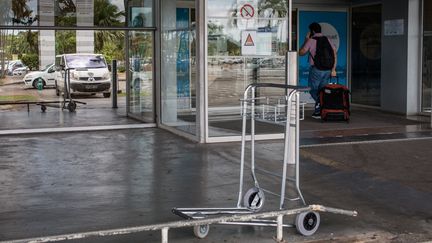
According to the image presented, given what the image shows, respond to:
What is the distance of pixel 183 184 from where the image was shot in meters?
7.20

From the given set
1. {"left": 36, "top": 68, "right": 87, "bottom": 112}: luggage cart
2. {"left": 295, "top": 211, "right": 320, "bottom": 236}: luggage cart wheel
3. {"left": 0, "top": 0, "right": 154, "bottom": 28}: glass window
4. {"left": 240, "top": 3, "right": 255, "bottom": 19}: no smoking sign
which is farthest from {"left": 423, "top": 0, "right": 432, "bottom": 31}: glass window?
{"left": 295, "top": 211, "right": 320, "bottom": 236}: luggage cart wheel

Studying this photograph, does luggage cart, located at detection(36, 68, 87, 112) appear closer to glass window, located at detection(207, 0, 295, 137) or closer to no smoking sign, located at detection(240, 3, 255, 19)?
glass window, located at detection(207, 0, 295, 137)

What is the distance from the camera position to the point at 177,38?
11.1 m

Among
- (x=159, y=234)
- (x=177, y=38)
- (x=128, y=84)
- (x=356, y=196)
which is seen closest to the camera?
(x=159, y=234)

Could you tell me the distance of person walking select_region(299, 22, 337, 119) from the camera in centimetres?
1312

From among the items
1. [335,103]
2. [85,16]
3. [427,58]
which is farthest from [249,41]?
[427,58]

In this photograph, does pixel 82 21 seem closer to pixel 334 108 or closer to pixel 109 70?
pixel 109 70

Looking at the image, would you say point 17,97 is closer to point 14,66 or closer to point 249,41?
point 14,66

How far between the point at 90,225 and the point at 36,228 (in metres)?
0.45

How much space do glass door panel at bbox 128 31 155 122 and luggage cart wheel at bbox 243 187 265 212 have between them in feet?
21.7

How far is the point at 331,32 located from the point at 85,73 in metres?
6.02

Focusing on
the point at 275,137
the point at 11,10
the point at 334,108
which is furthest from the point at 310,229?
the point at 11,10

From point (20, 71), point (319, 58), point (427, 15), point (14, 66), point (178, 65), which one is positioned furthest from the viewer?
point (427, 15)

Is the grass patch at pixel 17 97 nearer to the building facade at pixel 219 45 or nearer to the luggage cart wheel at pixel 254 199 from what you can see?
the building facade at pixel 219 45
